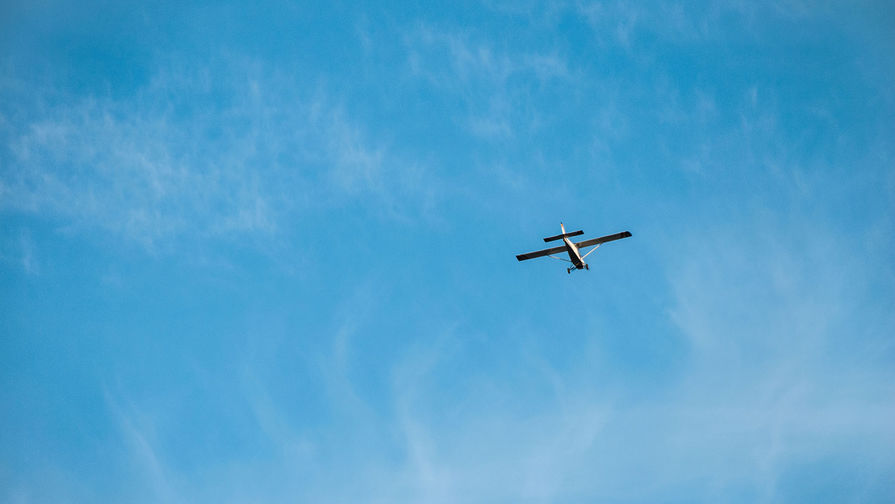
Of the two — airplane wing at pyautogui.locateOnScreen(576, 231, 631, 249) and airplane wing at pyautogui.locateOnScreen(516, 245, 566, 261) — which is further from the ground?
airplane wing at pyautogui.locateOnScreen(516, 245, 566, 261)

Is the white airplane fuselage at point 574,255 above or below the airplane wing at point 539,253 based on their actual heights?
below

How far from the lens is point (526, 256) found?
281ft

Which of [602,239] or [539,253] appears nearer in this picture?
[602,239]

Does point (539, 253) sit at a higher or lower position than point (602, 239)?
higher

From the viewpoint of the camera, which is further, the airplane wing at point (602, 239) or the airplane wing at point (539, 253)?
the airplane wing at point (539, 253)

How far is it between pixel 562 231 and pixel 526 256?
223 inches

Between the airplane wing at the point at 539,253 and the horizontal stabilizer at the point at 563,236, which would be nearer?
the horizontal stabilizer at the point at 563,236

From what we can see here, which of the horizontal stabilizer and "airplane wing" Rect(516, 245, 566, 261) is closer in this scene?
the horizontal stabilizer

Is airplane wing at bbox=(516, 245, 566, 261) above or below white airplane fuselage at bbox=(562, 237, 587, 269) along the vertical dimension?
above

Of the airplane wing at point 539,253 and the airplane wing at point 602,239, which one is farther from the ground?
the airplane wing at point 539,253

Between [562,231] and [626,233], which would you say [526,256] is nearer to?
[562,231]

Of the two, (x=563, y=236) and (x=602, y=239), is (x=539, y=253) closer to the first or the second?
(x=563, y=236)

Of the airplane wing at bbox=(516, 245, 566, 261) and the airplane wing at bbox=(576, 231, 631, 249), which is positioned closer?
the airplane wing at bbox=(576, 231, 631, 249)

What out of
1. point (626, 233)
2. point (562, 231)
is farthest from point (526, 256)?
point (626, 233)
